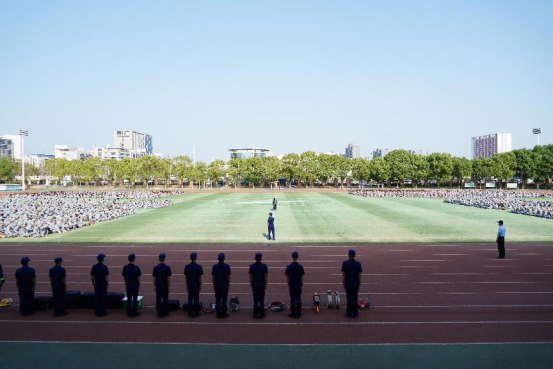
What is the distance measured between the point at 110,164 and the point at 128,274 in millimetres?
134756

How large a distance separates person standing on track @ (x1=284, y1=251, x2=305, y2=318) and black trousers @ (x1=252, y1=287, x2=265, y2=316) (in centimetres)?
81

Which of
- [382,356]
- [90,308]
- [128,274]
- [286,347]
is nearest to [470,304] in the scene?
[382,356]

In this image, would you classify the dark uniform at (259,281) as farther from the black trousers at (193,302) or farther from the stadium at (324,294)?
the black trousers at (193,302)

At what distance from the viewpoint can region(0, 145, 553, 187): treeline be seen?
114 meters

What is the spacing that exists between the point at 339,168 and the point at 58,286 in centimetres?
11979

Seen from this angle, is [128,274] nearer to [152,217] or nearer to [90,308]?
[90,308]

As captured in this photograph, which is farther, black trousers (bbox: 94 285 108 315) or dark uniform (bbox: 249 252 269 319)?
black trousers (bbox: 94 285 108 315)

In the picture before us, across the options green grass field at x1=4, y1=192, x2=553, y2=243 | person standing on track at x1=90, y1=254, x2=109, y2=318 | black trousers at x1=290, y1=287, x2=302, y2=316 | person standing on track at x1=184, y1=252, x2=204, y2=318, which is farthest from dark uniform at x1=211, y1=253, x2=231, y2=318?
green grass field at x1=4, y1=192, x2=553, y2=243

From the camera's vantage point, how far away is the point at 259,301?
11.4m

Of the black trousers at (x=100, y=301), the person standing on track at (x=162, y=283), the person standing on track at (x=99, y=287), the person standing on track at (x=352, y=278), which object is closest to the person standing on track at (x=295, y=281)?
the person standing on track at (x=352, y=278)

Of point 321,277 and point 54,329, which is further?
point 321,277

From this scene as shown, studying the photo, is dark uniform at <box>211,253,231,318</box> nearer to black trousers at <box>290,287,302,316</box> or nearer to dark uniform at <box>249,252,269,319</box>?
dark uniform at <box>249,252,269,319</box>

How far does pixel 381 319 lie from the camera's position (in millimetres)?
11312

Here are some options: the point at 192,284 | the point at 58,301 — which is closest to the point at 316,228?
the point at 192,284
